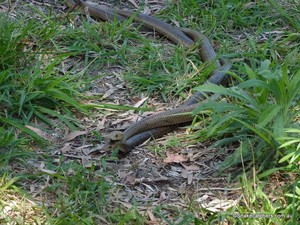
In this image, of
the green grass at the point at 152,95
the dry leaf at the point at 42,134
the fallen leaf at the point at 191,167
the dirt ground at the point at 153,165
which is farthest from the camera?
the dry leaf at the point at 42,134

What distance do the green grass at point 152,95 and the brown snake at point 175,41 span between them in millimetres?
103

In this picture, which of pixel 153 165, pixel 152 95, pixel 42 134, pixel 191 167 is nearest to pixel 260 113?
pixel 191 167

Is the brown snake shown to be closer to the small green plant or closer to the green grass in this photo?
the green grass

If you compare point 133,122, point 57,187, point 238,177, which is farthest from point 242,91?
point 57,187

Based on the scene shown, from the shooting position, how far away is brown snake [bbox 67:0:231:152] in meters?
5.06

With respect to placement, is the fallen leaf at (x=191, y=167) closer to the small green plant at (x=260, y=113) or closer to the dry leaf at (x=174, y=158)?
the dry leaf at (x=174, y=158)

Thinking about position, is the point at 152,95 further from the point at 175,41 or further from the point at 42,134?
the point at 42,134

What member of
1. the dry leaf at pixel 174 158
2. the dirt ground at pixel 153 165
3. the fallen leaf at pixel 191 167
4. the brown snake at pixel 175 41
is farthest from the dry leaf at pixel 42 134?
the fallen leaf at pixel 191 167

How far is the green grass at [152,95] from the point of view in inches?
167

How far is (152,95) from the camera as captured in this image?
18.4ft

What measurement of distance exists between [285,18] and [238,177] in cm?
250

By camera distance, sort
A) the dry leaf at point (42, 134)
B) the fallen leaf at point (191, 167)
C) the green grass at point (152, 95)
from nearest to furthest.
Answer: the green grass at point (152, 95)
the fallen leaf at point (191, 167)
the dry leaf at point (42, 134)

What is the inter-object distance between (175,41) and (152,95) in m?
0.83

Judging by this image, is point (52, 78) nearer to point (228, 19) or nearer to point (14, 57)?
point (14, 57)
